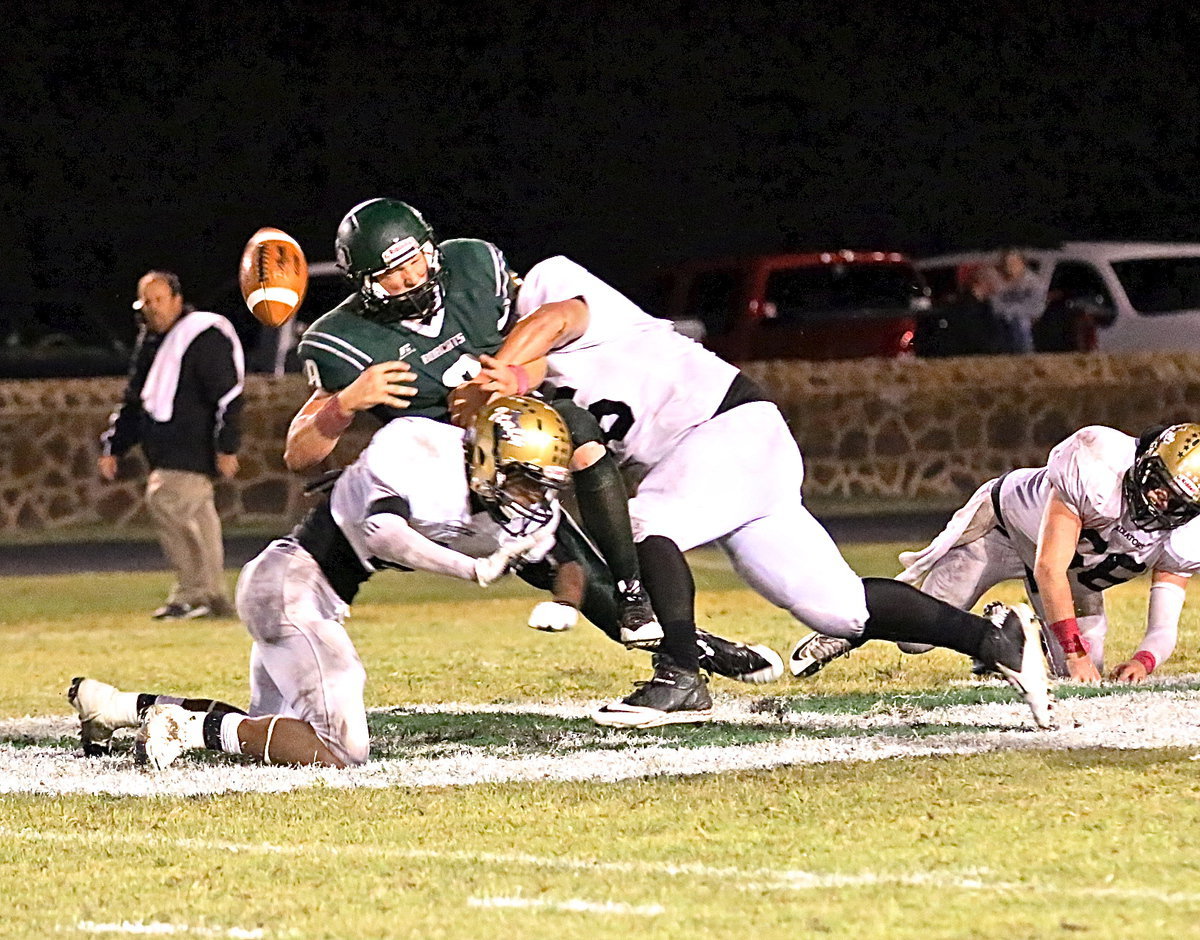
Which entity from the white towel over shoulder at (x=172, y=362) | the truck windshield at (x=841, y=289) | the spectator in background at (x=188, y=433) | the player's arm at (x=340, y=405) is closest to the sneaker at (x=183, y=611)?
the spectator in background at (x=188, y=433)

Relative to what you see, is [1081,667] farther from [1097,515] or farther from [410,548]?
[410,548]

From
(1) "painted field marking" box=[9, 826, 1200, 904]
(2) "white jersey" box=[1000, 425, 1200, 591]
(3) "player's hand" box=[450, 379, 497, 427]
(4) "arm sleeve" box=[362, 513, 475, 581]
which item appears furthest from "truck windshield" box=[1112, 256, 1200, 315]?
(1) "painted field marking" box=[9, 826, 1200, 904]

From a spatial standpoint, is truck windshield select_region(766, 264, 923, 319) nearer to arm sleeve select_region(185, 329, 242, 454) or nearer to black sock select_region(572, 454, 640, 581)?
arm sleeve select_region(185, 329, 242, 454)

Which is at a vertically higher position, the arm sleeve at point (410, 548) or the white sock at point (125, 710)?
the arm sleeve at point (410, 548)

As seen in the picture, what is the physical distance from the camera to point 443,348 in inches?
266

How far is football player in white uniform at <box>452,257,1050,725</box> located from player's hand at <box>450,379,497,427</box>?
0.16 meters

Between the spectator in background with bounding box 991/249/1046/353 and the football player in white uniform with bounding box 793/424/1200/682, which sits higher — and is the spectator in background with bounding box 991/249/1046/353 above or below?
below

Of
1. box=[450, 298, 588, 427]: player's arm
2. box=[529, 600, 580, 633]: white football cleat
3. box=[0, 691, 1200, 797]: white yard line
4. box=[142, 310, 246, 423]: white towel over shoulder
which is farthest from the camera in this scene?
box=[142, 310, 246, 423]: white towel over shoulder

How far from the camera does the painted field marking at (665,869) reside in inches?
188

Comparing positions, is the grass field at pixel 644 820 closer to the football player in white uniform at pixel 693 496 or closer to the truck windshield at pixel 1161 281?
the football player in white uniform at pixel 693 496

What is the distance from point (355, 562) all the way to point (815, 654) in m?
1.61

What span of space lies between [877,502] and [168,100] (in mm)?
17899

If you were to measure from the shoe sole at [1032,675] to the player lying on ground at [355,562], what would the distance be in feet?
3.70

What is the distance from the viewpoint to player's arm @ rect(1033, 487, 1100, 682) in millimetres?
7430
